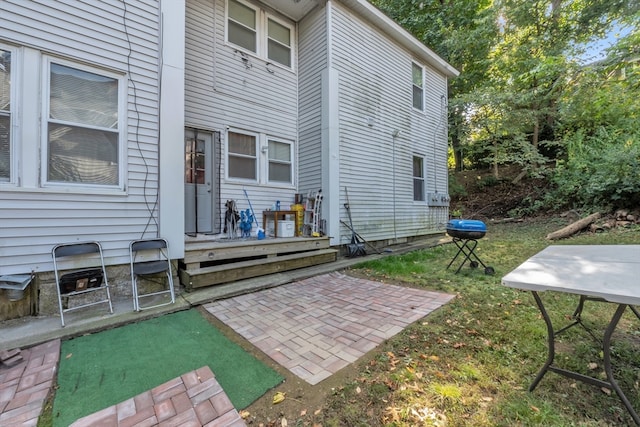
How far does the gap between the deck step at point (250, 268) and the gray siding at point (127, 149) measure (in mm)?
851

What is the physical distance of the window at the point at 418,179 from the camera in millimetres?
8203

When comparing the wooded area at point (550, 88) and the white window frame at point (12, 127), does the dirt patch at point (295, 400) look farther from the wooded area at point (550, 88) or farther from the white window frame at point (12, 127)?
the wooded area at point (550, 88)

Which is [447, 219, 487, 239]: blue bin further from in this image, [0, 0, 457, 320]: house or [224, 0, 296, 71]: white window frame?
[224, 0, 296, 71]: white window frame

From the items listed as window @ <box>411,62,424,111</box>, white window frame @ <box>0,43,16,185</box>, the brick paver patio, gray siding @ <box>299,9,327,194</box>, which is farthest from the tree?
white window frame @ <box>0,43,16,185</box>

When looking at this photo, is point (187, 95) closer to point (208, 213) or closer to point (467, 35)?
point (208, 213)

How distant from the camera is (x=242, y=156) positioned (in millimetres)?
5578

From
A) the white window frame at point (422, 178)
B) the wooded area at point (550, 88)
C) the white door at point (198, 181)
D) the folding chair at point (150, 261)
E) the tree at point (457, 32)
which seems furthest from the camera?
the tree at point (457, 32)

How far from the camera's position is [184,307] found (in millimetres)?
3213

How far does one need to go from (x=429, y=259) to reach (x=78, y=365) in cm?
552

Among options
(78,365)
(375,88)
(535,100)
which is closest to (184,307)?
(78,365)

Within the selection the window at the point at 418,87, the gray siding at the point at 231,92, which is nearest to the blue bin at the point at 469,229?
the gray siding at the point at 231,92

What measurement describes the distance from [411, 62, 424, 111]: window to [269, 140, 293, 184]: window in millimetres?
4492

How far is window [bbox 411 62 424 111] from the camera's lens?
326 inches

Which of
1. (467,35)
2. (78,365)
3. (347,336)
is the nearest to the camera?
(78,365)
